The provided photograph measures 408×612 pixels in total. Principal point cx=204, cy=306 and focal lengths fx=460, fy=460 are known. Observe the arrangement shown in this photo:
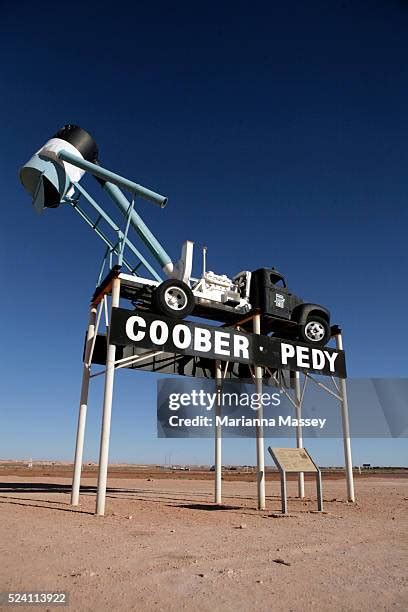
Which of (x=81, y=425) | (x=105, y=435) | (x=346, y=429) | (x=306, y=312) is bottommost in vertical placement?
(x=105, y=435)

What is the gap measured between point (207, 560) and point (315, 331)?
1195cm

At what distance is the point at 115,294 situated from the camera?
13.2 m

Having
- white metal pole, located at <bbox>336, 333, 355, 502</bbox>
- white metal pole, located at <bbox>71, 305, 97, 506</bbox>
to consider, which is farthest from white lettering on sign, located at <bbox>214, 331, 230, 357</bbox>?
white metal pole, located at <bbox>336, 333, 355, 502</bbox>

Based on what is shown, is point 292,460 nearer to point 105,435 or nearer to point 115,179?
point 105,435

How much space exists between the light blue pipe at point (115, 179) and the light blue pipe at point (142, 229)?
181 cm

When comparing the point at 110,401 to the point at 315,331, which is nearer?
the point at 110,401

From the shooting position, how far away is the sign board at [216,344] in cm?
1297

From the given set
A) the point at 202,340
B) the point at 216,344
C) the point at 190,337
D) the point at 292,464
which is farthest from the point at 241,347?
the point at 292,464

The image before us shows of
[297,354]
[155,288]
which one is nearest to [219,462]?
[297,354]

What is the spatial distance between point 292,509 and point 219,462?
160 inches

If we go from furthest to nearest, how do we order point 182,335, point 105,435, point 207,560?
point 182,335 < point 105,435 < point 207,560

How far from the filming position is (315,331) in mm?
17266

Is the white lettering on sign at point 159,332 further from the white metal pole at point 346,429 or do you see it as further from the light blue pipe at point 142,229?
the white metal pole at point 346,429

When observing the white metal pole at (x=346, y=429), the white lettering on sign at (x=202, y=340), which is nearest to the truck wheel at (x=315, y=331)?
the white metal pole at (x=346, y=429)
